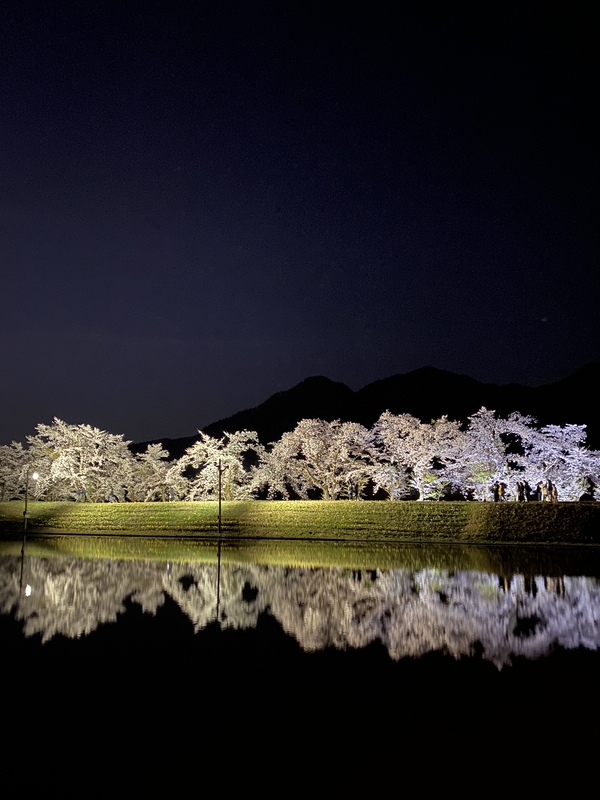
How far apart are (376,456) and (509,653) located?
101 ft

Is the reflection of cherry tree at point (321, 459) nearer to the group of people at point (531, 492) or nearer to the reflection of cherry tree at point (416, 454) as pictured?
the reflection of cherry tree at point (416, 454)

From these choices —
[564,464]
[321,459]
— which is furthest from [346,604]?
[321,459]

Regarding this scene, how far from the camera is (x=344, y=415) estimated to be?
99438mm

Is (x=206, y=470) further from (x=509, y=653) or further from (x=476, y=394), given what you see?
(x=476, y=394)

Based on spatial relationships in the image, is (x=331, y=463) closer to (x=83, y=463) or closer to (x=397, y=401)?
(x=83, y=463)

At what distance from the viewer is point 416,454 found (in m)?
34.4

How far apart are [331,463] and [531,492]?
37.6 ft

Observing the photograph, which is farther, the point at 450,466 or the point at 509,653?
the point at 450,466

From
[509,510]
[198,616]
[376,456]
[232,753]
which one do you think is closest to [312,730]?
[232,753]

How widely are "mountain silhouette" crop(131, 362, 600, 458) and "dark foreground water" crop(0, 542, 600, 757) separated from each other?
7466cm

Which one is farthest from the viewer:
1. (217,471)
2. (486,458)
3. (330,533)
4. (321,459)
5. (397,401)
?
(397,401)

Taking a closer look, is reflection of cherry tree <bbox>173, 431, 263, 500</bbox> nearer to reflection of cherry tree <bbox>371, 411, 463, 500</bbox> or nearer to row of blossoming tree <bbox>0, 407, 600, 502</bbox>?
row of blossoming tree <bbox>0, 407, 600, 502</bbox>

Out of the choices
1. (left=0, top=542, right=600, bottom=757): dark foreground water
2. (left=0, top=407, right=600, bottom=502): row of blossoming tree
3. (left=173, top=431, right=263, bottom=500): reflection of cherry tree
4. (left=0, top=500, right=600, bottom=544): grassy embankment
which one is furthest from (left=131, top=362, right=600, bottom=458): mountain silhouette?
(left=0, top=542, right=600, bottom=757): dark foreground water

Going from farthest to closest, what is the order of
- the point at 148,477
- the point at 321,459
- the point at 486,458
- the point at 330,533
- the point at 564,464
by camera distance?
the point at 148,477, the point at 321,459, the point at 486,458, the point at 564,464, the point at 330,533
